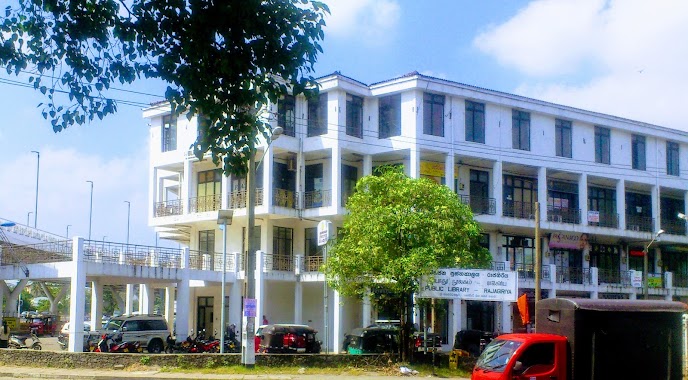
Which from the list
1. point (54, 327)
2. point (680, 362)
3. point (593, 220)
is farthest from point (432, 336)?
point (54, 327)

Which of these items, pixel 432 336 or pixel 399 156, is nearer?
pixel 432 336

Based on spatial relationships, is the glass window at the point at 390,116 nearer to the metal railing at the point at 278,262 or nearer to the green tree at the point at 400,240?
the metal railing at the point at 278,262

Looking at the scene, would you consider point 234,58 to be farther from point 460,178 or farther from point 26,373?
point 460,178

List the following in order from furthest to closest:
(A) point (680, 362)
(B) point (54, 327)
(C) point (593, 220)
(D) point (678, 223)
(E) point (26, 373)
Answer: (B) point (54, 327) < (D) point (678, 223) < (C) point (593, 220) < (E) point (26, 373) < (A) point (680, 362)

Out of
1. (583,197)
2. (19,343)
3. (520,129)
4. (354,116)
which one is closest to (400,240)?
(354,116)

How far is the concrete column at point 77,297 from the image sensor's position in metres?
32.0

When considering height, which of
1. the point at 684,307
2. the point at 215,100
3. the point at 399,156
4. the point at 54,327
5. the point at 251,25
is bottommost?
the point at 54,327

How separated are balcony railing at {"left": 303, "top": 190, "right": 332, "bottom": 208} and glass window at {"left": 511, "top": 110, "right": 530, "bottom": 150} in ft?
35.5

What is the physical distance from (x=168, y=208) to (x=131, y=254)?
26.5 ft

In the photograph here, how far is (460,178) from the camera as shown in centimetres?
4394

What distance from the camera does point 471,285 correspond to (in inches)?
1113

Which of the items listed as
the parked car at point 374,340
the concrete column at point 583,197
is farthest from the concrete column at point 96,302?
the concrete column at point 583,197

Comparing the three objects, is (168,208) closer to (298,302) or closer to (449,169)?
(298,302)

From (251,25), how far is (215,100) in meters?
1.09
